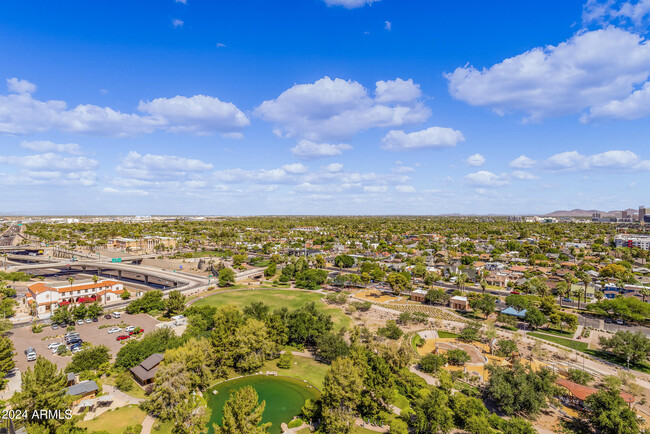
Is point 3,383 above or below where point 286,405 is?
above

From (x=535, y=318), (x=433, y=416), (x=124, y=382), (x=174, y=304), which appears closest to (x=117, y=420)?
(x=124, y=382)

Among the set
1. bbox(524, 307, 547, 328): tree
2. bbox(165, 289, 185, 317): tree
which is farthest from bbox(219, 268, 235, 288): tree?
bbox(524, 307, 547, 328): tree

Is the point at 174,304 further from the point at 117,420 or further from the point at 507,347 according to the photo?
the point at 507,347

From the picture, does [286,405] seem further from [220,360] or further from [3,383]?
[3,383]

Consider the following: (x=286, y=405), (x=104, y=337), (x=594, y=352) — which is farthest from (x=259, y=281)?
(x=594, y=352)

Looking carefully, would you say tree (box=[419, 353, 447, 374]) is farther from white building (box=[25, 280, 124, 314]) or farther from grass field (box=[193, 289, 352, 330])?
white building (box=[25, 280, 124, 314])

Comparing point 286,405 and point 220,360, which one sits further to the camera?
point 220,360

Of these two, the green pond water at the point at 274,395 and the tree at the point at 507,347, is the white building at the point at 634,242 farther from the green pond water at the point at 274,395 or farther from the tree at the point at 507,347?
the green pond water at the point at 274,395
